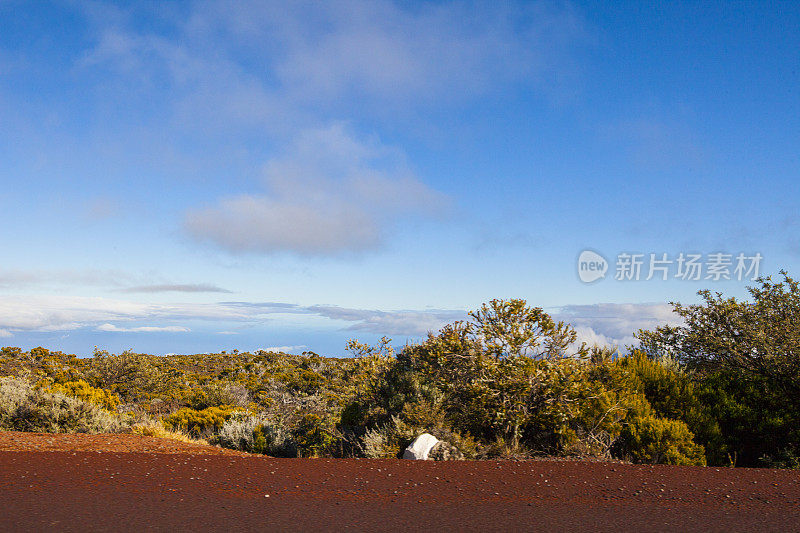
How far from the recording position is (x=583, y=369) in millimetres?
11477

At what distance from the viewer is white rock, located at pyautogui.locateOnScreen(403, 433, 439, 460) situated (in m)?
9.44

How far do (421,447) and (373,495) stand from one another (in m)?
2.80

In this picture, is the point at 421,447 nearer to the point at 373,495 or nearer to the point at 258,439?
the point at 373,495

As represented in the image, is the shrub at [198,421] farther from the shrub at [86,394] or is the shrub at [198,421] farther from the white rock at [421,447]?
the white rock at [421,447]

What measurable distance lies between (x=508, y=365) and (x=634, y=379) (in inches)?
156

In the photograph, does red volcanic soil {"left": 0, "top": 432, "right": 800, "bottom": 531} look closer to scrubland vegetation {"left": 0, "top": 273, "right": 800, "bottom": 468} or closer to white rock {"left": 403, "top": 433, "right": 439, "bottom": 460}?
white rock {"left": 403, "top": 433, "right": 439, "bottom": 460}

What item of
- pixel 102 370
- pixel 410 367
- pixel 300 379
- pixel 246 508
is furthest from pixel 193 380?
pixel 246 508

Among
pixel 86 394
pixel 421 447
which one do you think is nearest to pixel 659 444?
pixel 421 447

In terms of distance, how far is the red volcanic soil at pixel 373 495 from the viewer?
19.4 feet

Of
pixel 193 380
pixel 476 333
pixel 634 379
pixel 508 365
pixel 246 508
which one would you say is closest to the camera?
pixel 246 508

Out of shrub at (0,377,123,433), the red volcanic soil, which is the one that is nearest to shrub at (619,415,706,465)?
the red volcanic soil

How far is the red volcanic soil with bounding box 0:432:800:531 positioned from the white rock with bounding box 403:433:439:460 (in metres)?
0.90

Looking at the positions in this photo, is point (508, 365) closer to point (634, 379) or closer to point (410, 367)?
point (410, 367)

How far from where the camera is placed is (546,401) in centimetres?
1077
